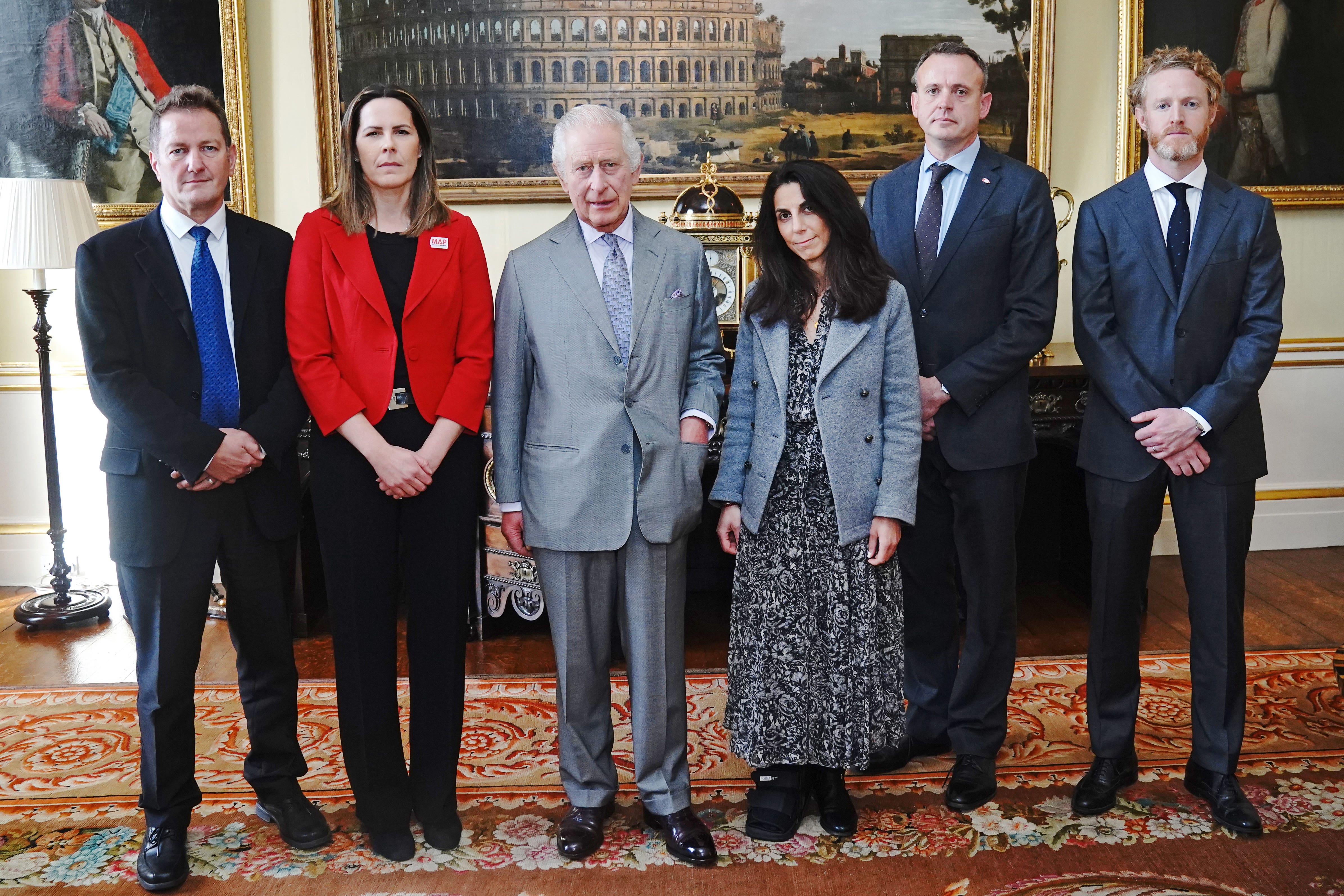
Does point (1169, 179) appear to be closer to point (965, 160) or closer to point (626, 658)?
point (965, 160)

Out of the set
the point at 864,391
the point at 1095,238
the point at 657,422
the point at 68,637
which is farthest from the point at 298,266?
the point at 68,637

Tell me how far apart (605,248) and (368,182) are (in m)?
0.55

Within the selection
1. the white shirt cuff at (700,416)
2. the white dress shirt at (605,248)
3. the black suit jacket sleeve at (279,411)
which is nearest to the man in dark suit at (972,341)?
the white shirt cuff at (700,416)

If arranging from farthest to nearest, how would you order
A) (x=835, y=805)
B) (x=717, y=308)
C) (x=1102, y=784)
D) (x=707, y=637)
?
(x=707, y=637) < (x=717, y=308) < (x=1102, y=784) < (x=835, y=805)

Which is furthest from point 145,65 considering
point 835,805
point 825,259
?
point 835,805

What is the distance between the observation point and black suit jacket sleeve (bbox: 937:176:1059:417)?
106 inches

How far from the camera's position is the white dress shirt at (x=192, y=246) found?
240 centimetres

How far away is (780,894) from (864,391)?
3.75 feet

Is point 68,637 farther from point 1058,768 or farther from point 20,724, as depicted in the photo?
point 1058,768

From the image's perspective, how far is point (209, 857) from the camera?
2527 mm

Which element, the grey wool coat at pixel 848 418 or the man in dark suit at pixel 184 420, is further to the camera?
the grey wool coat at pixel 848 418

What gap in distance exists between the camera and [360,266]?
7.57ft

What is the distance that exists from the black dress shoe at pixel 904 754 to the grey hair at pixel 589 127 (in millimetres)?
1644

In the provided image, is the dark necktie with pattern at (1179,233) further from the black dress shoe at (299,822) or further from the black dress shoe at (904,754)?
the black dress shoe at (299,822)
